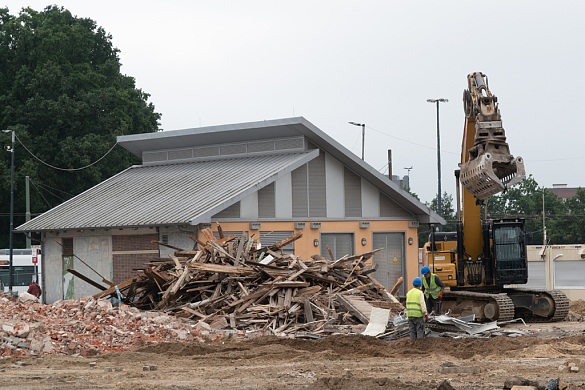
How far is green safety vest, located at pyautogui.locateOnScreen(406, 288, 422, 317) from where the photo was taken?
15955mm

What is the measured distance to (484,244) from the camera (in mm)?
21969

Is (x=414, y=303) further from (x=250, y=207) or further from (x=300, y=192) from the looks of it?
(x=300, y=192)

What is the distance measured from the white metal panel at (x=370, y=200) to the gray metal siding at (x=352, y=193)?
19 cm

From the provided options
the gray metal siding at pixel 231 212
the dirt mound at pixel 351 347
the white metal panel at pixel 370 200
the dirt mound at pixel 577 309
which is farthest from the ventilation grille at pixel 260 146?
the dirt mound at pixel 351 347

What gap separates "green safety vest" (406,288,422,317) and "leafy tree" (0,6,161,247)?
118 feet

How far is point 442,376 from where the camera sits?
467 inches

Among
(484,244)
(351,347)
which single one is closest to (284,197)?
(484,244)

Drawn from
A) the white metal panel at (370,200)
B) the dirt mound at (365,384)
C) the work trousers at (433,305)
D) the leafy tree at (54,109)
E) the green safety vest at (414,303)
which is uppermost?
the leafy tree at (54,109)

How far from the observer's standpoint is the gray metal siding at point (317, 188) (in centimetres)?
2789

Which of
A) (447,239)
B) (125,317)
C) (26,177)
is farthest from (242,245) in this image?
(26,177)

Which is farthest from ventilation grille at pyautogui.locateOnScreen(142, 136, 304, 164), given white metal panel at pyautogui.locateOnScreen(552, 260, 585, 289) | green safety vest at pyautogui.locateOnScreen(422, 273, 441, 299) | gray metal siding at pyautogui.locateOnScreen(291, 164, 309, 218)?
white metal panel at pyautogui.locateOnScreen(552, 260, 585, 289)

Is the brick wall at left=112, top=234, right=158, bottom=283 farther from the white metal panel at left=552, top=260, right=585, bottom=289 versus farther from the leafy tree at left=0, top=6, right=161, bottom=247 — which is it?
the leafy tree at left=0, top=6, right=161, bottom=247

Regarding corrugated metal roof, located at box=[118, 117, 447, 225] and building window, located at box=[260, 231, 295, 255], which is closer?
building window, located at box=[260, 231, 295, 255]

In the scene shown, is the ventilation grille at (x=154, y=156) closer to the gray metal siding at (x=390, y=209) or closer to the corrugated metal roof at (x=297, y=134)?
the corrugated metal roof at (x=297, y=134)
